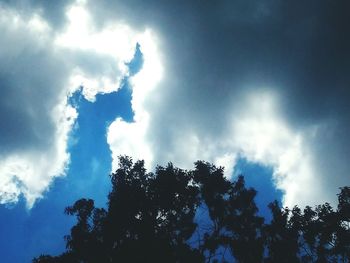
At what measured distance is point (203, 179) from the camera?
3569 centimetres

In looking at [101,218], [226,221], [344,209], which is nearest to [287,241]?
[344,209]

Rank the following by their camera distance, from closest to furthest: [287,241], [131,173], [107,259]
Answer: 1. [107,259]
2. [131,173]
3. [287,241]

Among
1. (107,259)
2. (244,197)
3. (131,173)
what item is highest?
(244,197)

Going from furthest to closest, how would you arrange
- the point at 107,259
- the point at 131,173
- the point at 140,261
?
the point at 131,173 → the point at 107,259 → the point at 140,261

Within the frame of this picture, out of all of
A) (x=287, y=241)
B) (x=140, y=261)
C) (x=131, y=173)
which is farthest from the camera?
(x=287, y=241)

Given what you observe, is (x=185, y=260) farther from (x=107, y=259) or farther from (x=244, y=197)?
(x=244, y=197)

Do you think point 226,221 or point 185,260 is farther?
point 226,221

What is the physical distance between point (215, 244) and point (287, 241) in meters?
12.3

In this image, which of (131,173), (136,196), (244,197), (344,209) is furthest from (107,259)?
(344,209)

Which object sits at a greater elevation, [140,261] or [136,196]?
[136,196]

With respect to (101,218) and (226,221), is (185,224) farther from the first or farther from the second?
(101,218)

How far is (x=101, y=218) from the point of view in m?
34.3

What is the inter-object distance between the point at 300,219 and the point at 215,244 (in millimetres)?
13963

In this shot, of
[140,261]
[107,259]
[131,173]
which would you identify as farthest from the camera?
[131,173]
